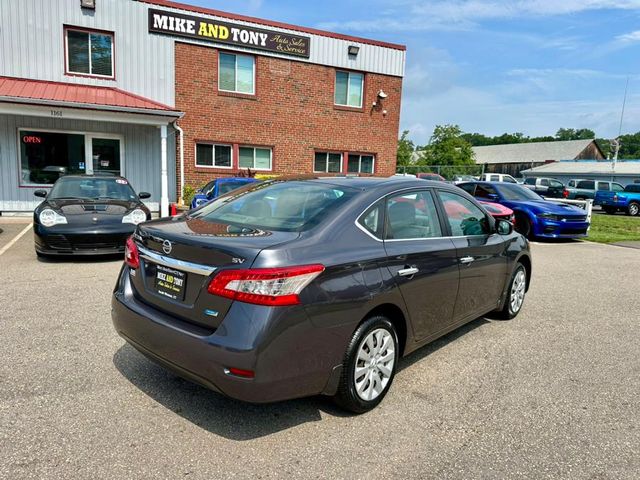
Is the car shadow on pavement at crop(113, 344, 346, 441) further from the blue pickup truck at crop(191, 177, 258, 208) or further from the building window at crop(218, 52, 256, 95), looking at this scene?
the building window at crop(218, 52, 256, 95)

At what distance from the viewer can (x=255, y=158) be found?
18188 millimetres

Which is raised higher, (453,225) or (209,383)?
(453,225)

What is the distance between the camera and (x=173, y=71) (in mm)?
16172

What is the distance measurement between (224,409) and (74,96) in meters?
13.3

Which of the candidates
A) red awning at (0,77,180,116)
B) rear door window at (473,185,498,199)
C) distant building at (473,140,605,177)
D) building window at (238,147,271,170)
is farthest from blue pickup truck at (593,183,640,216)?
distant building at (473,140,605,177)

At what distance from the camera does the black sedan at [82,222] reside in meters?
7.52

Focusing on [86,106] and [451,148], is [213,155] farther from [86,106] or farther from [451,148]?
[451,148]

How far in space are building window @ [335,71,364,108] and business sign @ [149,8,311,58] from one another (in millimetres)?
→ 1824

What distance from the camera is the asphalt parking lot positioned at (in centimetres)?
271

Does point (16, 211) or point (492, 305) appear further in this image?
point (16, 211)

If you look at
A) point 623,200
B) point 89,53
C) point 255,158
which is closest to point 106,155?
point 89,53

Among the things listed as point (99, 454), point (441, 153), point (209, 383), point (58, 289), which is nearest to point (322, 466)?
point (209, 383)

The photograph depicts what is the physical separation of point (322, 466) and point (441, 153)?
61.8 meters

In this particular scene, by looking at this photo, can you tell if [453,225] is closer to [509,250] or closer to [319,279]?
[509,250]
